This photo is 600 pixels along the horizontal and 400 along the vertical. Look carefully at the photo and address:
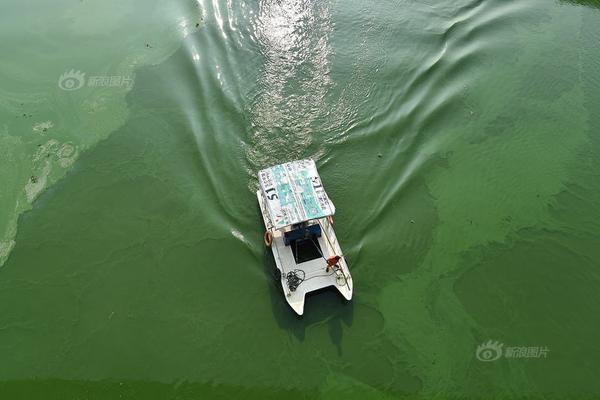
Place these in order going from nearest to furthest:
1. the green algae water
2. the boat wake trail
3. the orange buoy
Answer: the green algae water, the orange buoy, the boat wake trail

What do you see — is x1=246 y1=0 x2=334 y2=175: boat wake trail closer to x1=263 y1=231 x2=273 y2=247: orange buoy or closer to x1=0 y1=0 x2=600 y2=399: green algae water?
x1=0 y1=0 x2=600 y2=399: green algae water

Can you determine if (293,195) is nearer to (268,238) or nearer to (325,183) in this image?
(268,238)

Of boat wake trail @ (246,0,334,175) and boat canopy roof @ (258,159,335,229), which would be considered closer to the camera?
boat canopy roof @ (258,159,335,229)

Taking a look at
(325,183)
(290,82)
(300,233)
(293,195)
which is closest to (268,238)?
(300,233)

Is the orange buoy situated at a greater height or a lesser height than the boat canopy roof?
lesser

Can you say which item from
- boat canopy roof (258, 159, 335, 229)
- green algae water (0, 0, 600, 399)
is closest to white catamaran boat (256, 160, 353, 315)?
boat canopy roof (258, 159, 335, 229)

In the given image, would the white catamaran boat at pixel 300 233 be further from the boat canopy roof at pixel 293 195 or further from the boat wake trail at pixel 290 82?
the boat wake trail at pixel 290 82

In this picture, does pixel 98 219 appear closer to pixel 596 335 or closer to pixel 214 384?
pixel 214 384
